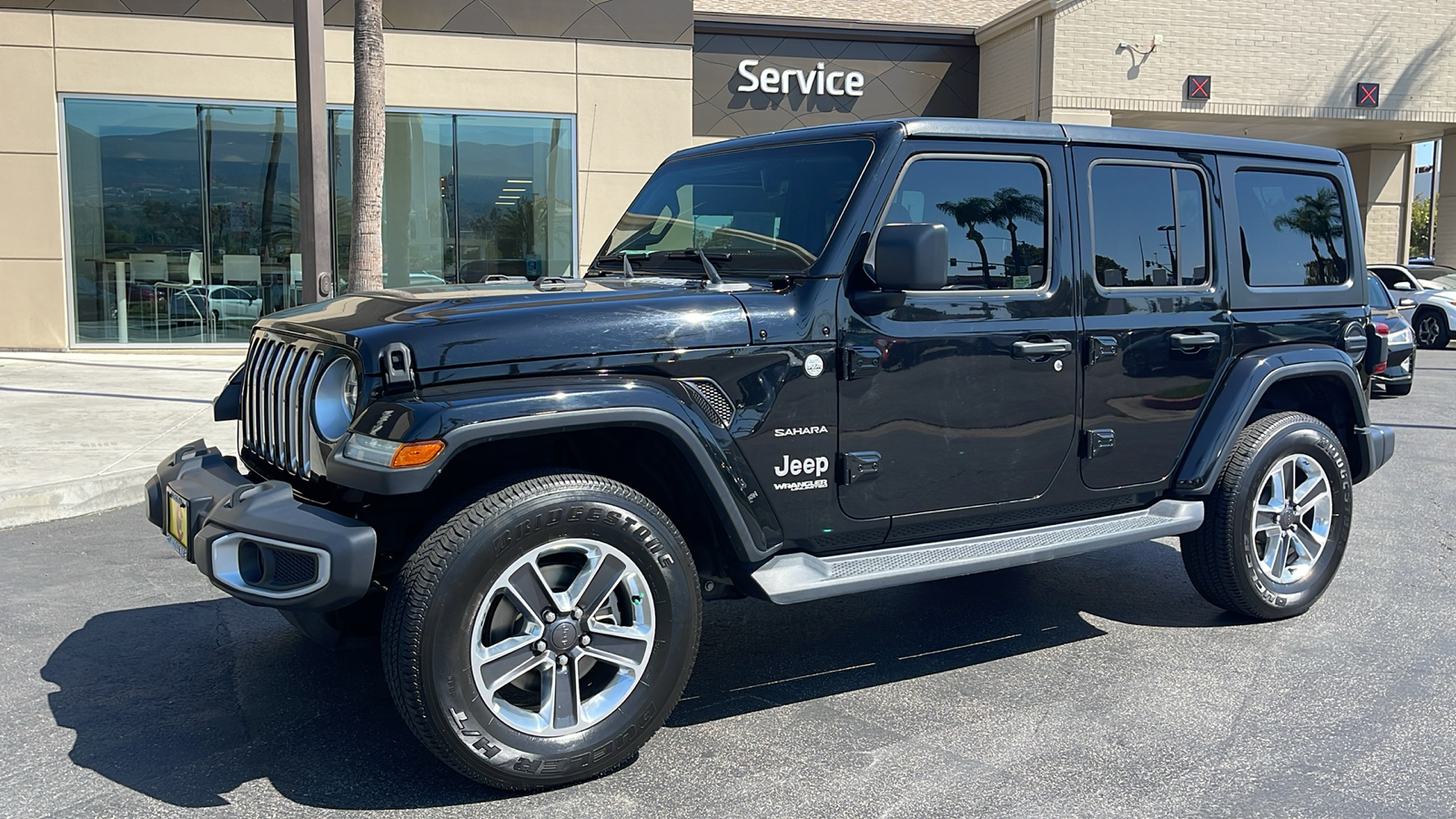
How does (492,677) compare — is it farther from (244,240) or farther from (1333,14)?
(1333,14)

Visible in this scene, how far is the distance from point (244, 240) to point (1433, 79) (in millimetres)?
21000

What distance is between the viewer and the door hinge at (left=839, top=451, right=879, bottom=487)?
3883 mm

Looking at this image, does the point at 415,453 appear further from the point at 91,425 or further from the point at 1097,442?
the point at 91,425

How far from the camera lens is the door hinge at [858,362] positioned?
3852 mm

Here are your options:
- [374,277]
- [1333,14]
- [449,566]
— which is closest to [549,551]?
[449,566]

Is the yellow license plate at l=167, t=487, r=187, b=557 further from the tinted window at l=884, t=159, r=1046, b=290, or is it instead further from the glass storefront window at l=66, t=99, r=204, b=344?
the glass storefront window at l=66, t=99, r=204, b=344

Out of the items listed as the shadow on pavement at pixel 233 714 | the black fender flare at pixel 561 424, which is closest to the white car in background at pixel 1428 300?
the black fender flare at pixel 561 424

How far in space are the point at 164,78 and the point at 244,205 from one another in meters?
1.92

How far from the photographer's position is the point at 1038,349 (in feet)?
13.9

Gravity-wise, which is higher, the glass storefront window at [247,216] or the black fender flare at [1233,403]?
the glass storefront window at [247,216]

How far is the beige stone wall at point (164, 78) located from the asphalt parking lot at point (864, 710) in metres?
12.1

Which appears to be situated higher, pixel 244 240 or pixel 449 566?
pixel 244 240

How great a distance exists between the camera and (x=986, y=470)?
13.8ft

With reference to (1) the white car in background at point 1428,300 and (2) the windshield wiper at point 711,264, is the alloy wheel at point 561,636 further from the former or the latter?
(1) the white car in background at point 1428,300
